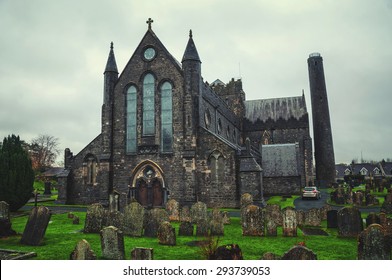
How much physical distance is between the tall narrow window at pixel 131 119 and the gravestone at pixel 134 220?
41.6ft

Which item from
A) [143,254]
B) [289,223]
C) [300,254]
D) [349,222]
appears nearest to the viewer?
[300,254]

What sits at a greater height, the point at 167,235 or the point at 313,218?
the point at 167,235

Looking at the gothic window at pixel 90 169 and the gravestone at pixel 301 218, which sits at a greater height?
the gothic window at pixel 90 169

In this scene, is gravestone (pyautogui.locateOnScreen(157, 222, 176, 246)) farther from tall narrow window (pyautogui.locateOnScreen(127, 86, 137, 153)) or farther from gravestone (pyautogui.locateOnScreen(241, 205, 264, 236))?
tall narrow window (pyautogui.locateOnScreen(127, 86, 137, 153))

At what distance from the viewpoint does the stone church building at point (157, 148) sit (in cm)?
2192

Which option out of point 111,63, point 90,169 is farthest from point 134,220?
point 111,63

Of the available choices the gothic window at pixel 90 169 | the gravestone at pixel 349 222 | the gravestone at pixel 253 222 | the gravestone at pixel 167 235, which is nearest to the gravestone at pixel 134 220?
the gravestone at pixel 167 235

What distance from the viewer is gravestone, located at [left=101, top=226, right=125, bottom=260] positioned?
25.5 feet

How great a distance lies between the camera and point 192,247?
9414 mm

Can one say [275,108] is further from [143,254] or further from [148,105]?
[143,254]

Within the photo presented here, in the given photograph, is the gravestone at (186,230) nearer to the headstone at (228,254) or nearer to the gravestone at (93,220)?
the gravestone at (93,220)

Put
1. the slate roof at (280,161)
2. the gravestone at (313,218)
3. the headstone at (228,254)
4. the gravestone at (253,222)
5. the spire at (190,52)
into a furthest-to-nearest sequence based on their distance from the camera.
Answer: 1. the slate roof at (280,161)
2. the spire at (190,52)
3. the gravestone at (313,218)
4. the gravestone at (253,222)
5. the headstone at (228,254)

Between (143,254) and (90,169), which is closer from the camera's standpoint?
(143,254)

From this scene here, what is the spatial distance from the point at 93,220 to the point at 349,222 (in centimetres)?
978
